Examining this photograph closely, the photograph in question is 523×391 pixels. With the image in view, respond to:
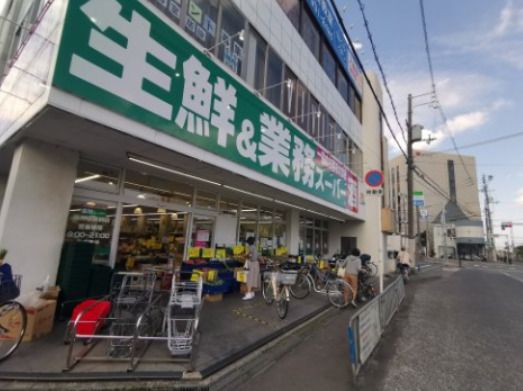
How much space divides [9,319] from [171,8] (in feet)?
19.9

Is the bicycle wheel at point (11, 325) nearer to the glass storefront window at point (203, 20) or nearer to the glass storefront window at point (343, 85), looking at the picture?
the glass storefront window at point (203, 20)

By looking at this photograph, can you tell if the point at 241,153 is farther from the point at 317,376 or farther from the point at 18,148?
the point at 317,376

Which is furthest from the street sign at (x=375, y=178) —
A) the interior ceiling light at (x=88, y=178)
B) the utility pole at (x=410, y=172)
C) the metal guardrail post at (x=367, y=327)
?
the utility pole at (x=410, y=172)

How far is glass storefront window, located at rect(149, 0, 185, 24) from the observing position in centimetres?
507

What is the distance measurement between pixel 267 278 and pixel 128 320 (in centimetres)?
393

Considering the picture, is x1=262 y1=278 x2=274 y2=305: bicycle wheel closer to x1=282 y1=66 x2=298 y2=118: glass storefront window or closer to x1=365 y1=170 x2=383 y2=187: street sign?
x1=365 y1=170 x2=383 y2=187: street sign

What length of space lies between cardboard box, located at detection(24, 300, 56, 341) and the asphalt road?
3.39 meters

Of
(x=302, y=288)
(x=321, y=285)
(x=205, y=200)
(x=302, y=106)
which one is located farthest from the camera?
(x=302, y=106)

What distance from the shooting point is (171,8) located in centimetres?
530

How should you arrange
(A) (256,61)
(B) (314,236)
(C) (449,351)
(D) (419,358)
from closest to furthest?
(D) (419,358)
(C) (449,351)
(A) (256,61)
(B) (314,236)

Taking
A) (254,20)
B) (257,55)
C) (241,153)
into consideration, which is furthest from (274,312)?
(254,20)

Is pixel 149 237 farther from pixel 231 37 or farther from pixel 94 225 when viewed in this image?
pixel 231 37

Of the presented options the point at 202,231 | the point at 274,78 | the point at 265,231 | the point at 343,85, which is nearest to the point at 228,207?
the point at 202,231

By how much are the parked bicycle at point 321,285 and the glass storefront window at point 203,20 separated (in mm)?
7281
